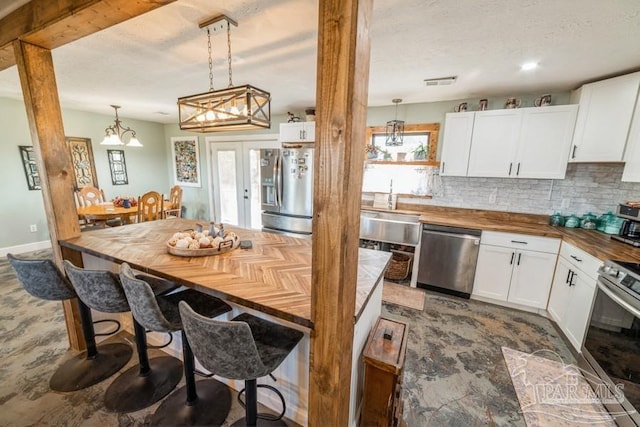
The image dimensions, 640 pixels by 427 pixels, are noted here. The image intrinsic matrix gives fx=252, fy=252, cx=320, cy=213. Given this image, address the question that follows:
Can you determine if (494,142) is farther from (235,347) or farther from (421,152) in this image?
(235,347)

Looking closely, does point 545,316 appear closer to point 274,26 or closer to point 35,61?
point 274,26

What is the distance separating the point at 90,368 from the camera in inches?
73.8

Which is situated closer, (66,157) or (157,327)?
(157,327)

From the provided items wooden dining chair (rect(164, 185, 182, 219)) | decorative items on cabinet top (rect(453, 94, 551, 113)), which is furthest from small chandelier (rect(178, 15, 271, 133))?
wooden dining chair (rect(164, 185, 182, 219))

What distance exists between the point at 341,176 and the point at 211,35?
5.73 ft

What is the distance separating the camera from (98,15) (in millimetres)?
1306

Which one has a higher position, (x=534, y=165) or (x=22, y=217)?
(x=534, y=165)

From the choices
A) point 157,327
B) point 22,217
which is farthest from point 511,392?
point 22,217

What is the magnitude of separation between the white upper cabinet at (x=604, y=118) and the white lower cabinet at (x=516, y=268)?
924 mm

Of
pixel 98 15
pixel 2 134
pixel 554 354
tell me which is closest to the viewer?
pixel 98 15

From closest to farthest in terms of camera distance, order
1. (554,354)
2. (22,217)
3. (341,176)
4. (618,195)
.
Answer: (341,176) → (554,354) → (618,195) → (22,217)

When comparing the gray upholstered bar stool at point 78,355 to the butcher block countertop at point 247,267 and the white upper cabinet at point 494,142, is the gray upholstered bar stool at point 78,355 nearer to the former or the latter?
the butcher block countertop at point 247,267

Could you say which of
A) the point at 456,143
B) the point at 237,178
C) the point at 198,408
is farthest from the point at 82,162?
the point at 456,143

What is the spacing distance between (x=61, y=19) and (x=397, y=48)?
6.86ft
